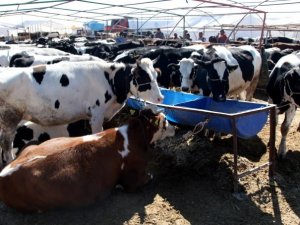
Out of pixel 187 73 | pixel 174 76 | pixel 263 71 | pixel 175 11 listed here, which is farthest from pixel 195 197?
pixel 175 11

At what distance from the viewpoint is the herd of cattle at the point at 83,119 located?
432 centimetres

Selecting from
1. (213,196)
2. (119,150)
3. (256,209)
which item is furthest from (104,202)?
(256,209)

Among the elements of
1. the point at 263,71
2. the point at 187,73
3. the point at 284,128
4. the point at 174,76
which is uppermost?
the point at 187,73

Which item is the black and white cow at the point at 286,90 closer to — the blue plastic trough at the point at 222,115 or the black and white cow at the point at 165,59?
the blue plastic trough at the point at 222,115

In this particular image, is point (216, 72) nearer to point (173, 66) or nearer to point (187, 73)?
point (187, 73)

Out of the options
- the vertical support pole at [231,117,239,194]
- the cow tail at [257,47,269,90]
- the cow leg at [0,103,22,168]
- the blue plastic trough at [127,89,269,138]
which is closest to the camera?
the vertical support pole at [231,117,239,194]

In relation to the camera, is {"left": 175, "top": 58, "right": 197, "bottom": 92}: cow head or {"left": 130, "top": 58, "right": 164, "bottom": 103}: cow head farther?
{"left": 175, "top": 58, "right": 197, "bottom": 92}: cow head

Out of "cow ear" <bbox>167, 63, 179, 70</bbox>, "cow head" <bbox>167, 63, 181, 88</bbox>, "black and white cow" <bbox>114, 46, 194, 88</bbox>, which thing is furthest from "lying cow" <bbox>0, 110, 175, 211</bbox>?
"black and white cow" <bbox>114, 46, 194, 88</bbox>

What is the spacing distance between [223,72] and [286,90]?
1.26 m

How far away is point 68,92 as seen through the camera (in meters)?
5.91

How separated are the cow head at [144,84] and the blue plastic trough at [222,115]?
165mm

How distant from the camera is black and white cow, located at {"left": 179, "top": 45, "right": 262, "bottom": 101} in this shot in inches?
284

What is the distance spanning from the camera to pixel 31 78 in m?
5.73

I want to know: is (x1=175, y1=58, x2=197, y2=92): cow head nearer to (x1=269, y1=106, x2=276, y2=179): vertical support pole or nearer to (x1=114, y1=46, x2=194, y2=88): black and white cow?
(x1=114, y1=46, x2=194, y2=88): black and white cow
